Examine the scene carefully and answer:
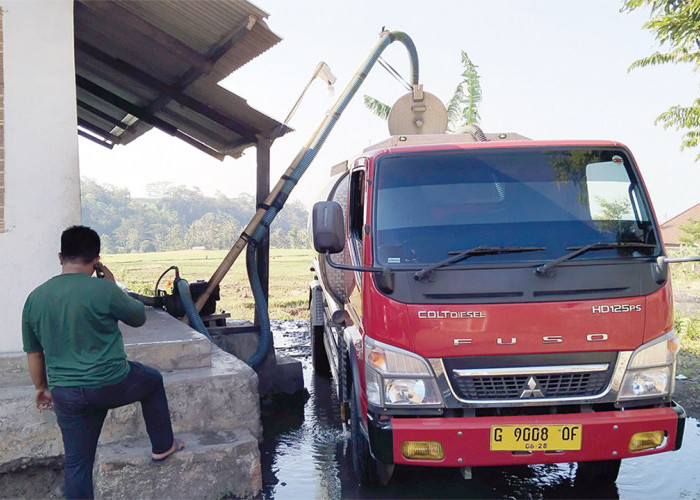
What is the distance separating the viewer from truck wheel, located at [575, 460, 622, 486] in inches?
173

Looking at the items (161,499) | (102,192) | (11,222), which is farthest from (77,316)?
(102,192)

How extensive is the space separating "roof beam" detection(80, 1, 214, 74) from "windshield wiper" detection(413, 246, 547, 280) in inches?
143

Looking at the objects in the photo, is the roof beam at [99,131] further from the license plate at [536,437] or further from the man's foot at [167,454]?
the license plate at [536,437]

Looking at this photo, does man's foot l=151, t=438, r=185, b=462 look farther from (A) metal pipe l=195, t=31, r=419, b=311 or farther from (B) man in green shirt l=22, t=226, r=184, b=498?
(A) metal pipe l=195, t=31, r=419, b=311

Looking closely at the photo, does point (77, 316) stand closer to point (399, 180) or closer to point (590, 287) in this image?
point (399, 180)

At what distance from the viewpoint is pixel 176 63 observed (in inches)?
261

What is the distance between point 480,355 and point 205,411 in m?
2.12

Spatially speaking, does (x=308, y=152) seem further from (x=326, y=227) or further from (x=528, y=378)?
(x=528, y=378)

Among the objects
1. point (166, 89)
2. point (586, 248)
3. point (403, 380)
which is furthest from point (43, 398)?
point (166, 89)

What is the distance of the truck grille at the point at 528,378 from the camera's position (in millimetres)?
3639

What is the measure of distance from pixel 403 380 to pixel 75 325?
176 centimetres

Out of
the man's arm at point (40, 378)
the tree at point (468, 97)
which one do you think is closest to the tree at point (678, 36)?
the tree at point (468, 97)

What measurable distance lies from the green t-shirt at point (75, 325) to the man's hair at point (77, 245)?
10cm

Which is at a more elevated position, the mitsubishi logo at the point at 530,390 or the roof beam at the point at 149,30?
the roof beam at the point at 149,30
